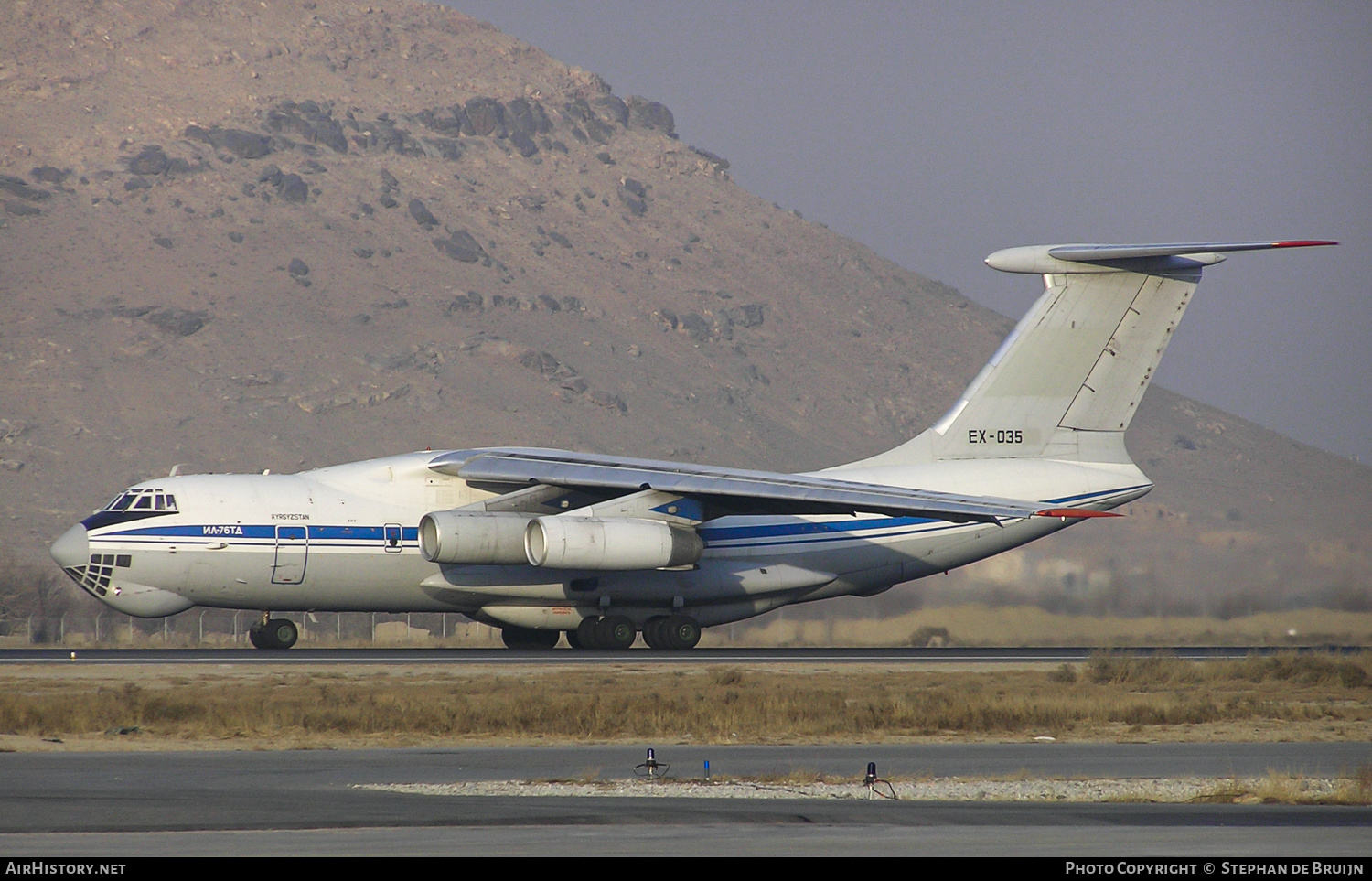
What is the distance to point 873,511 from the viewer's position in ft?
77.6

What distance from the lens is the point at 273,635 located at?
25250 mm

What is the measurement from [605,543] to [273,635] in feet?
17.7

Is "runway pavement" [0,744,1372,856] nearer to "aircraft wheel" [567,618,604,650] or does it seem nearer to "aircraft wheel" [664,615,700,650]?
"aircraft wheel" [567,618,604,650]

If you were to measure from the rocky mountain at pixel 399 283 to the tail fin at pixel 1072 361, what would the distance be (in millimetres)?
29785

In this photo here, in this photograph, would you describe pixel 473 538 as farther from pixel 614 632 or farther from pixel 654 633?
pixel 654 633

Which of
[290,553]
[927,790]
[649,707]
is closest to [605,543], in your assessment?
[290,553]

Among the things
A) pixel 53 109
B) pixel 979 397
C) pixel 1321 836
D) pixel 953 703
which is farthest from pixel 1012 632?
pixel 53 109

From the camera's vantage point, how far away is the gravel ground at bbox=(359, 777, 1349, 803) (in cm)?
1111

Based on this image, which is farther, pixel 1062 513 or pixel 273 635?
pixel 273 635

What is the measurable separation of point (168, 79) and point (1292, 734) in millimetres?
99003

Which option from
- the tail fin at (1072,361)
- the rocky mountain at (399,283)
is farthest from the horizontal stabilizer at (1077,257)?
the rocky mountain at (399,283)

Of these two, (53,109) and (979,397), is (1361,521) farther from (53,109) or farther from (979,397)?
(53,109)

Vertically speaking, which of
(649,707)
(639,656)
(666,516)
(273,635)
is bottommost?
(649,707)

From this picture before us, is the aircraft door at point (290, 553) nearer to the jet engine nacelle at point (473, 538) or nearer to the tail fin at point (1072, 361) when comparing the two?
the jet engine nacelle at point (473, 538)
